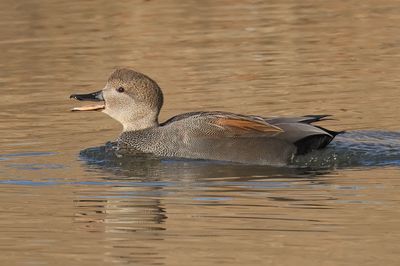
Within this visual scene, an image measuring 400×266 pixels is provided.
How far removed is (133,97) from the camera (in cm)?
1291

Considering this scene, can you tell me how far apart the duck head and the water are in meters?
0.43

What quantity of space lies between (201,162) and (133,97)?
1.12 metres

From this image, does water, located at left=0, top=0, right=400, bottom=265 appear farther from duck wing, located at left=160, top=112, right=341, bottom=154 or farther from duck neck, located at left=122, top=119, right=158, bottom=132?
duck neck, located at left=122, top=119, right=158, bottom=132

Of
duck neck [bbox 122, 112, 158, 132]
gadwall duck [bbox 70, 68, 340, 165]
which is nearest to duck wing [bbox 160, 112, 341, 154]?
gadwall duck [bbox 70, 68, 340, 165]

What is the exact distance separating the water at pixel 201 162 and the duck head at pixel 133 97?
43 centimetres

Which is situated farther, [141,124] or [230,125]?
[141,124]

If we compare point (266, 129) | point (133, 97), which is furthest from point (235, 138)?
point (133, 97)

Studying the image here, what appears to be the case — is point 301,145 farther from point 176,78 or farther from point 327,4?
point 327,4

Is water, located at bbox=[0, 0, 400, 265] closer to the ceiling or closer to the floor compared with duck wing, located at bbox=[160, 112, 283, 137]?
closer to the floor

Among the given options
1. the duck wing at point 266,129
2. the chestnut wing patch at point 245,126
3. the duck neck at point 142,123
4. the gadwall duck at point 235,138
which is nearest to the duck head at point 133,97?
the duck neck at point 142,123

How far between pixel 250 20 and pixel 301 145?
10.3 metres

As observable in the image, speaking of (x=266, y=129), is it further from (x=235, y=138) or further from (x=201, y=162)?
(x=201, y=162)

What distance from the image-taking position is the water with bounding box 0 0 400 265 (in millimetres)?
9156

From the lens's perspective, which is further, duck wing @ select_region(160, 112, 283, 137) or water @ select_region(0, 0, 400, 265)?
duck wing @ select_region(160, 112, 283, 137)
